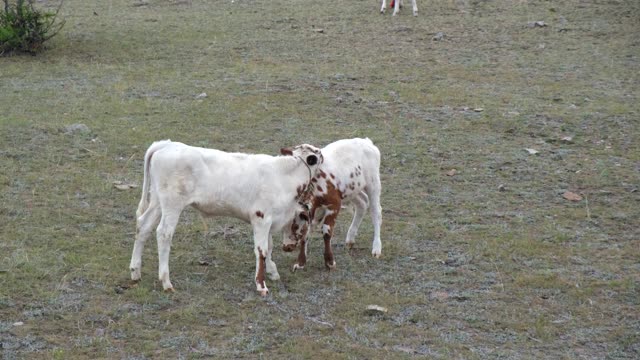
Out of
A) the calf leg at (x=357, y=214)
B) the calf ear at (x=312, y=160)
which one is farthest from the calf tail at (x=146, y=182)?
the calf leg at (x=357, y=214)

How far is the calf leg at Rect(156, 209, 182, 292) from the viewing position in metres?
8.12

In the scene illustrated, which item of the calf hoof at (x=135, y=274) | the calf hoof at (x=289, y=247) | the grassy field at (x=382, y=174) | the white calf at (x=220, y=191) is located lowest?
the grassy field at (x=382, y=174)

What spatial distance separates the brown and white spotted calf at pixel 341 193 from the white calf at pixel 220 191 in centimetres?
24

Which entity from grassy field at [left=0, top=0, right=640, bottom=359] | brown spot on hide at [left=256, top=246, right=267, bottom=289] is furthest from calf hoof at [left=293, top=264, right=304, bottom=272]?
brown spot on hide at [left=256, top=246, right=267, bottom=289]

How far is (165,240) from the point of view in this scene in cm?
813

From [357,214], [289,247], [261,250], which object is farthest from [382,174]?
[261,250]

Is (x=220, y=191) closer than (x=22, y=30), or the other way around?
(x=220, y=191)

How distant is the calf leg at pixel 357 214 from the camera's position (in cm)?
966

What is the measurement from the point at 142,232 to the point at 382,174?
169 inches

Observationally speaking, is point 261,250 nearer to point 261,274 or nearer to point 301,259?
point 261,274

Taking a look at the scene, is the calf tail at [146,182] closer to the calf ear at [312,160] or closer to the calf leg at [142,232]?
the calf leg at [142,232]

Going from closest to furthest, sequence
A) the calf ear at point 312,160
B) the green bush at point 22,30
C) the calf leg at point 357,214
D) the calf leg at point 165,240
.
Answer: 1. the calf leg at point 165,240
2. the calf ear at point 312,160
3. the calf leg at point 357,214
4. the green bush at point 22,30

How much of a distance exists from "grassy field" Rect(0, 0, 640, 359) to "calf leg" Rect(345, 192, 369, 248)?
0.15 meters

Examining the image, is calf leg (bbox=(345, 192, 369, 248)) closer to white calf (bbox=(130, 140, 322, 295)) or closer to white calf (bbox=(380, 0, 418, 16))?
white calf (bbox=(130, 140, 322, 295))
